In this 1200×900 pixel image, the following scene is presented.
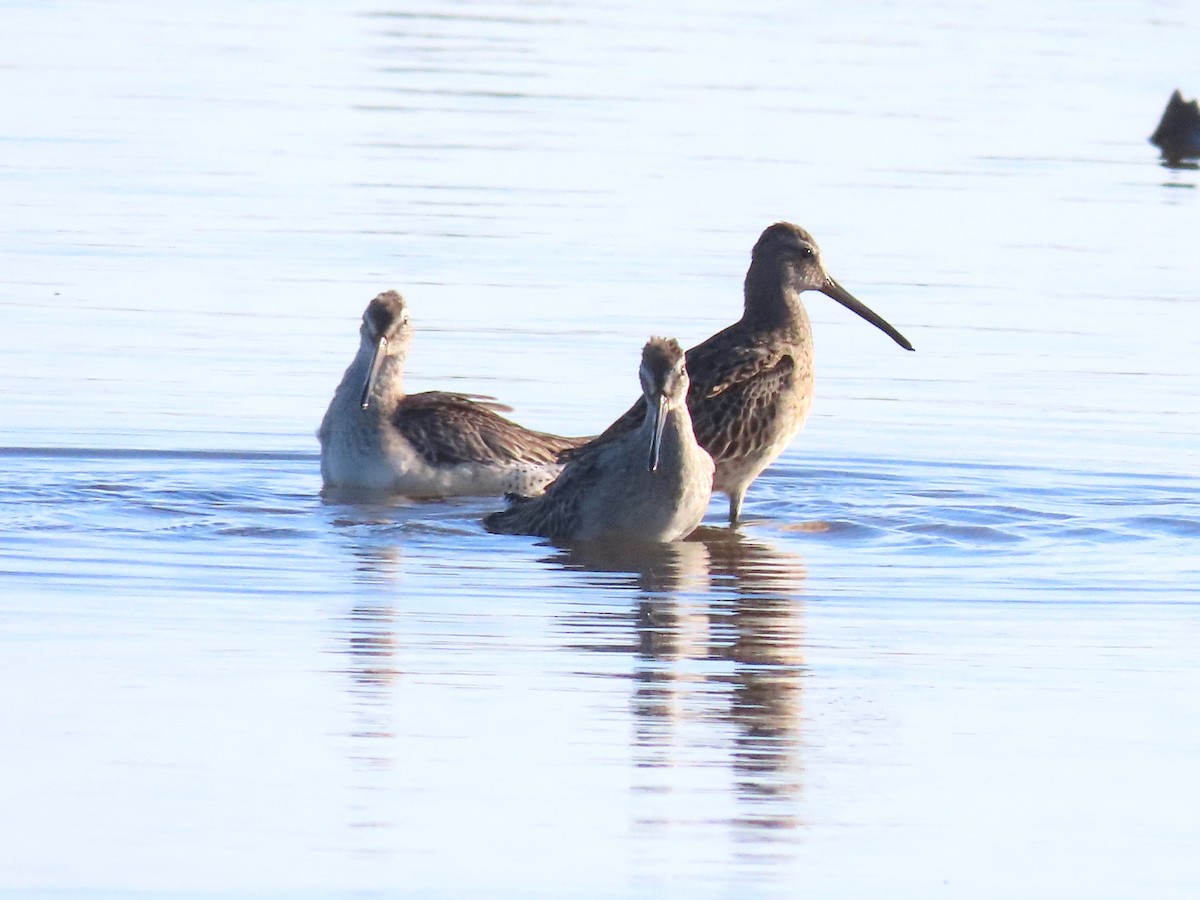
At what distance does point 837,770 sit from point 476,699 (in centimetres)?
115

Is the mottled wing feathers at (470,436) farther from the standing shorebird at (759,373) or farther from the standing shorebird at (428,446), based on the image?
the standing shorebird at (759,373)

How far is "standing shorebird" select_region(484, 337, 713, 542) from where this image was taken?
1083cm

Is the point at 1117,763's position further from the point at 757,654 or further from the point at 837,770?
the point at 757,654

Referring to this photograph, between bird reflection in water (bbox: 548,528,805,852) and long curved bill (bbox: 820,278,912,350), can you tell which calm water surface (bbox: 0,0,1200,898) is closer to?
bird reflection in water (bbox: 548,528,805,852)

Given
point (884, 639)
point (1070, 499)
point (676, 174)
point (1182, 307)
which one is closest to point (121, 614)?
point (884, 639)

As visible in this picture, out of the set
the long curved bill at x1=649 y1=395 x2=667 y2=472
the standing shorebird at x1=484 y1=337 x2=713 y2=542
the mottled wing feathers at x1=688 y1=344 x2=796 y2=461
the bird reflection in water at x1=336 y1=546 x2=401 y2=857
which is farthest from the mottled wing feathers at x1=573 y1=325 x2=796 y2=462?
the bird reflection in water at x1=336 y1=546 x2=401 y2=857

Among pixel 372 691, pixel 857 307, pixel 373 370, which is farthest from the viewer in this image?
pixel 857 307

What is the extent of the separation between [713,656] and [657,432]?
1.91m

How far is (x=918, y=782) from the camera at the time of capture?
7.39 metres

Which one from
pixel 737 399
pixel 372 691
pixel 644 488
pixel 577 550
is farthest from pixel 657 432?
pixel 372 691

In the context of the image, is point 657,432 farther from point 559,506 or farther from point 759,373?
point 759,373

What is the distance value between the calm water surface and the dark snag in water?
0.23m

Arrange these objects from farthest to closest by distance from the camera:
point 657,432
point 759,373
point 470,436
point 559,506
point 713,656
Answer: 1. point 470,436
2. point 759,373
3. point 559,506
4. point 657,432
5. point 713,656

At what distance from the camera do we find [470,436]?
12289 mm
